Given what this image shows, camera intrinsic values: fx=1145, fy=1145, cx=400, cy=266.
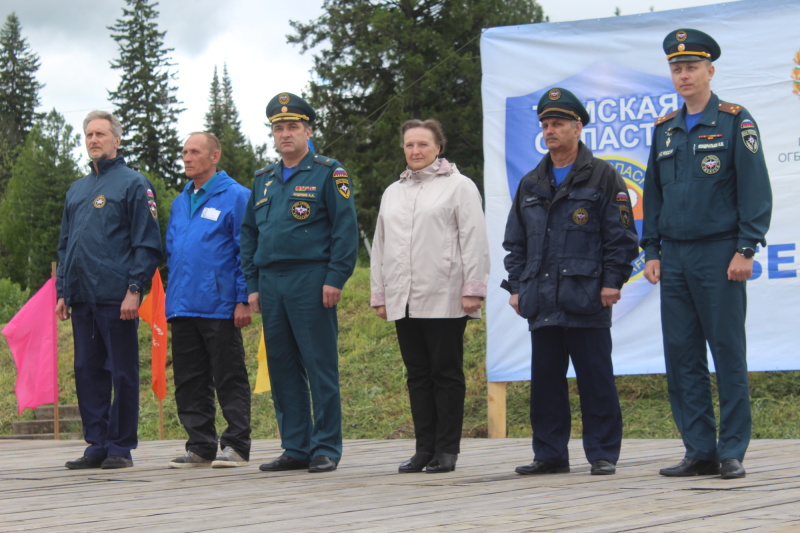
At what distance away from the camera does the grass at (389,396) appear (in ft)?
26.8

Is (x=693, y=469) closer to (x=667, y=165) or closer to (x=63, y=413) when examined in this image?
(x=667, y=165)

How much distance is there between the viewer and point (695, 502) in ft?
12.3

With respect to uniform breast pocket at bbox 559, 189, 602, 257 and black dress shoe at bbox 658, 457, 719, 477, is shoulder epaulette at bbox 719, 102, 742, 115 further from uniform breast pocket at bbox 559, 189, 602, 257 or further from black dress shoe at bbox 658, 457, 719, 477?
black dress shoe at bbox 658, 457, 719, 477

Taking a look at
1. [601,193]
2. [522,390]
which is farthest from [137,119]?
[601,193]

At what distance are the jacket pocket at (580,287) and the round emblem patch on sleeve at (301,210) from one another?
4.24 feet

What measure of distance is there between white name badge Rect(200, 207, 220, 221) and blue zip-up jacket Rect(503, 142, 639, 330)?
1758 mm

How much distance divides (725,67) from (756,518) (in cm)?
464

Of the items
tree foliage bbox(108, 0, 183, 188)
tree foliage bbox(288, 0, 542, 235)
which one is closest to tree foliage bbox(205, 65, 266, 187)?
tree foliage bbox(108, 0, 183, 188)

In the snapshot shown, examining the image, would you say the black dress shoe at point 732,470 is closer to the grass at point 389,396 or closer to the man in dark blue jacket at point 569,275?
the man in dark blue jacket at point 569,275

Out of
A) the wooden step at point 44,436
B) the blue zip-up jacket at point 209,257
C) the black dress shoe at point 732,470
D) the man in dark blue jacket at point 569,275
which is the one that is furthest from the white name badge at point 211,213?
the wooden step at point 44,436

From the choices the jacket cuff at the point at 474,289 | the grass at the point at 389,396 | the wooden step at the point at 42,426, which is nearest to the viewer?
the jacket cuff at the point at 474,289

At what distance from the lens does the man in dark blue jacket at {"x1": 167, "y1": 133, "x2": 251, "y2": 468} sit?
586cm

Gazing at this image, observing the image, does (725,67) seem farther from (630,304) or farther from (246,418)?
(246,418)

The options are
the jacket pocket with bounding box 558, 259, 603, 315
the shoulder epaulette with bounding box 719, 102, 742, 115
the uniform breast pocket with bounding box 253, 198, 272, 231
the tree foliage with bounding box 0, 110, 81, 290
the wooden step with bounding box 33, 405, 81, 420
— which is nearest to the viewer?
the shoulder epaulette with bounding box 719, 102, 742, 115
